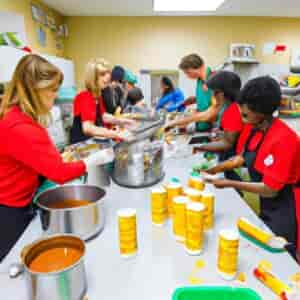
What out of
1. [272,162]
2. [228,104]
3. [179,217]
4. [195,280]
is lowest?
[195,280]

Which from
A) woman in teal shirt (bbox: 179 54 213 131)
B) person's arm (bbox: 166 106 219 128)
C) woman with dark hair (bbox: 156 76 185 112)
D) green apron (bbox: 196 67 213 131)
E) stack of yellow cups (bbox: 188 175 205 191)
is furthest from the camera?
woman with dark hair (bbox: 156 76 185 112)

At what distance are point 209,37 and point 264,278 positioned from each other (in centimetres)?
509

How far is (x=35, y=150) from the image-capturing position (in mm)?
946

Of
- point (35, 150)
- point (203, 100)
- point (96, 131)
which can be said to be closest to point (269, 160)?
point (35, 150)

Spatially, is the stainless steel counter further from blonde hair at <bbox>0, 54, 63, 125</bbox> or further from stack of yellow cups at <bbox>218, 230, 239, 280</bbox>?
blonde hair at <bbox>0, 54, 63, 125</bbox>

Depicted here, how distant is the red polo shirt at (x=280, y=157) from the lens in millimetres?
1107

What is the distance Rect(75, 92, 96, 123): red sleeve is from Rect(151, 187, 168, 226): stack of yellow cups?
103 cm

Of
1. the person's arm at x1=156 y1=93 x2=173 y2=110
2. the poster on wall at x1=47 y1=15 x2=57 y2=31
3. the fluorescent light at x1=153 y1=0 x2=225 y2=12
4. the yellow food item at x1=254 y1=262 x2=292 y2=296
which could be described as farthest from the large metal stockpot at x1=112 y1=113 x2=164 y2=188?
the poster on wall at x1=47 y1=15 x2=57 y2=31

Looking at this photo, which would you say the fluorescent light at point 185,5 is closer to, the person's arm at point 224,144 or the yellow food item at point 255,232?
the person's arm at point 224,144

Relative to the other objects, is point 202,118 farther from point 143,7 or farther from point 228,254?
point 143,7

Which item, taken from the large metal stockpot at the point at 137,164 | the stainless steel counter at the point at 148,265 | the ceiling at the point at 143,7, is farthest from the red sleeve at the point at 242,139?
the ceiling at the point at 143,7

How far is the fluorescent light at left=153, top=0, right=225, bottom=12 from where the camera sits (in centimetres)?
406

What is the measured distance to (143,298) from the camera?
0.69 m

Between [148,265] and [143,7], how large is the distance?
14.3 ft
